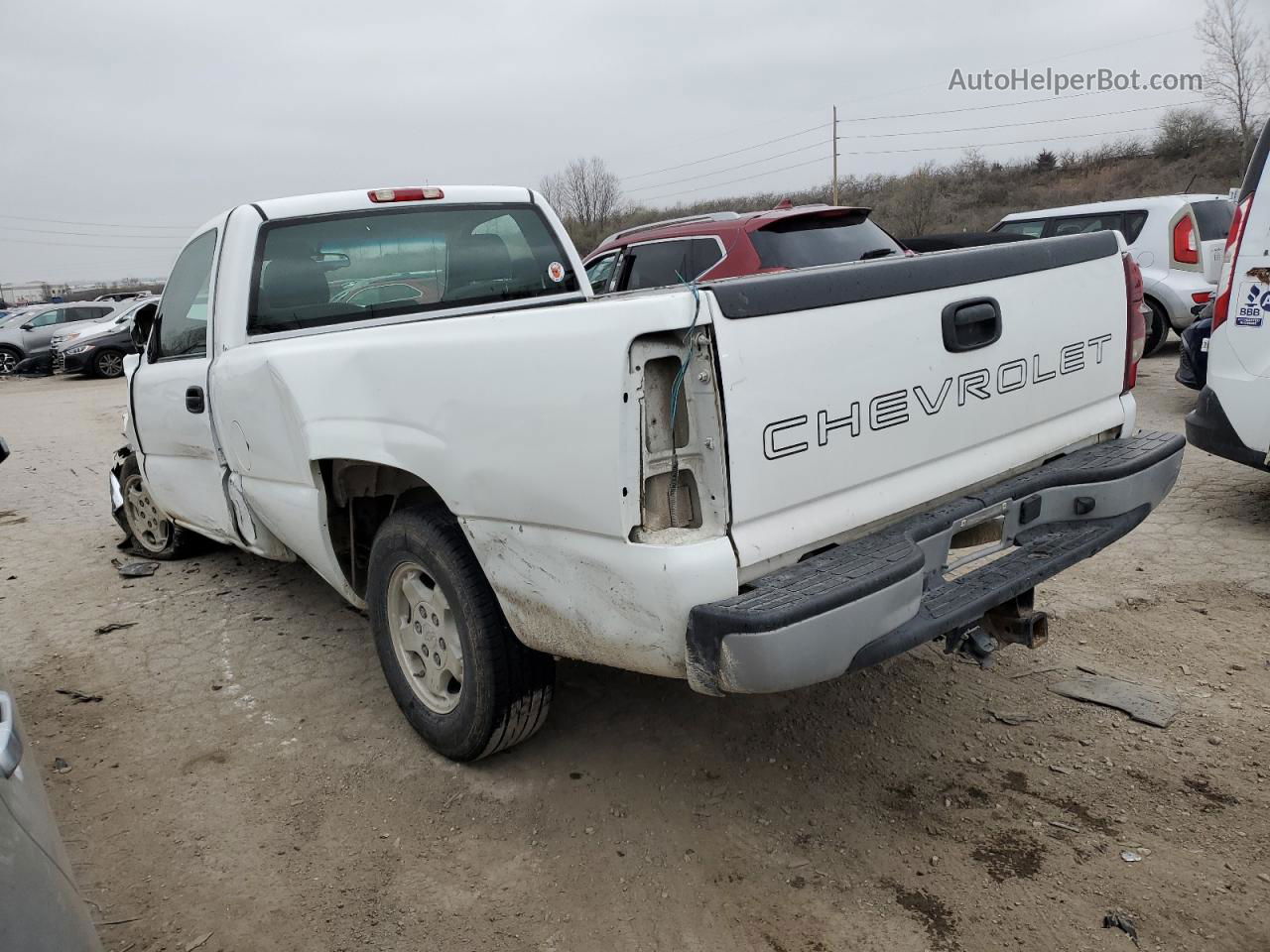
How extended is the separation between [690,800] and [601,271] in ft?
22.6

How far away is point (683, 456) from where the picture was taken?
7.27 ft

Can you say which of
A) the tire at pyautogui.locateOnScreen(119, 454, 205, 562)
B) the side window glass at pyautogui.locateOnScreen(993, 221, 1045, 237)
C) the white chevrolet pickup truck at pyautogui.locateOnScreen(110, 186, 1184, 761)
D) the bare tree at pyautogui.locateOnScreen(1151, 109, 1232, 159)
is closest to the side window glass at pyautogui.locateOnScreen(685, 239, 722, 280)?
the white chevrolet pickup truck at pyautogui.locateOnScreen(110, 186, 1184, 761)

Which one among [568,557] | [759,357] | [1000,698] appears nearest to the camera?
[759,357]

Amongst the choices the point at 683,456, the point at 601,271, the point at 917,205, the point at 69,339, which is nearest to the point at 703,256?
the point at 601,271

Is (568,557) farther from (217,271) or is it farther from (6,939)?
(217,271)

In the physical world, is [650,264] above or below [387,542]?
above

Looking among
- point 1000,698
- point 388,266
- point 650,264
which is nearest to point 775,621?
point 1000,698

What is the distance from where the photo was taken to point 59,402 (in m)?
16.0

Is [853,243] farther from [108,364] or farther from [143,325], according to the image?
[108,364]

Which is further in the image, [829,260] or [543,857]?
[829,260]

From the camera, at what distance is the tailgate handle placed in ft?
8.57

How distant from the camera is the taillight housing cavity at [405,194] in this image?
4211mm

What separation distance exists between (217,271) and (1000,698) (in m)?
3.62

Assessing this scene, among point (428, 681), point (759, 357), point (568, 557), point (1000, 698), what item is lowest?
point (1000, 698)
